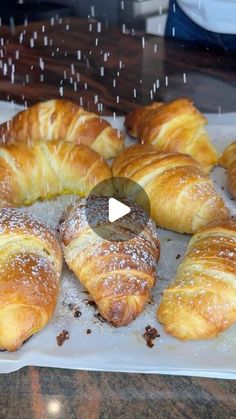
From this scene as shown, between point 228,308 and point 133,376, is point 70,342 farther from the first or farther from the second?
point 228,308

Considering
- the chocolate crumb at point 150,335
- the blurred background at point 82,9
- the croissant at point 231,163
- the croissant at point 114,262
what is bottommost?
the blurred background at point 82,9

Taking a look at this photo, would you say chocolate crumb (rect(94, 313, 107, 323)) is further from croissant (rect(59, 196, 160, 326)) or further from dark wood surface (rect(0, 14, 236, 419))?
dark wood surface (rect(0, 14, 236, 419))

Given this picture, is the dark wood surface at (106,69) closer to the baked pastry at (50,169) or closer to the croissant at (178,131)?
the croissant at (178,131)

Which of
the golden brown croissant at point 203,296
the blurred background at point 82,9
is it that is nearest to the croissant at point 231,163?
the golden brown croissant at point 203,296

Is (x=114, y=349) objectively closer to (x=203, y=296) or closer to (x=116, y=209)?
(x=203, y=296)

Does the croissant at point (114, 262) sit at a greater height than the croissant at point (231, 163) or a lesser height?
greater
